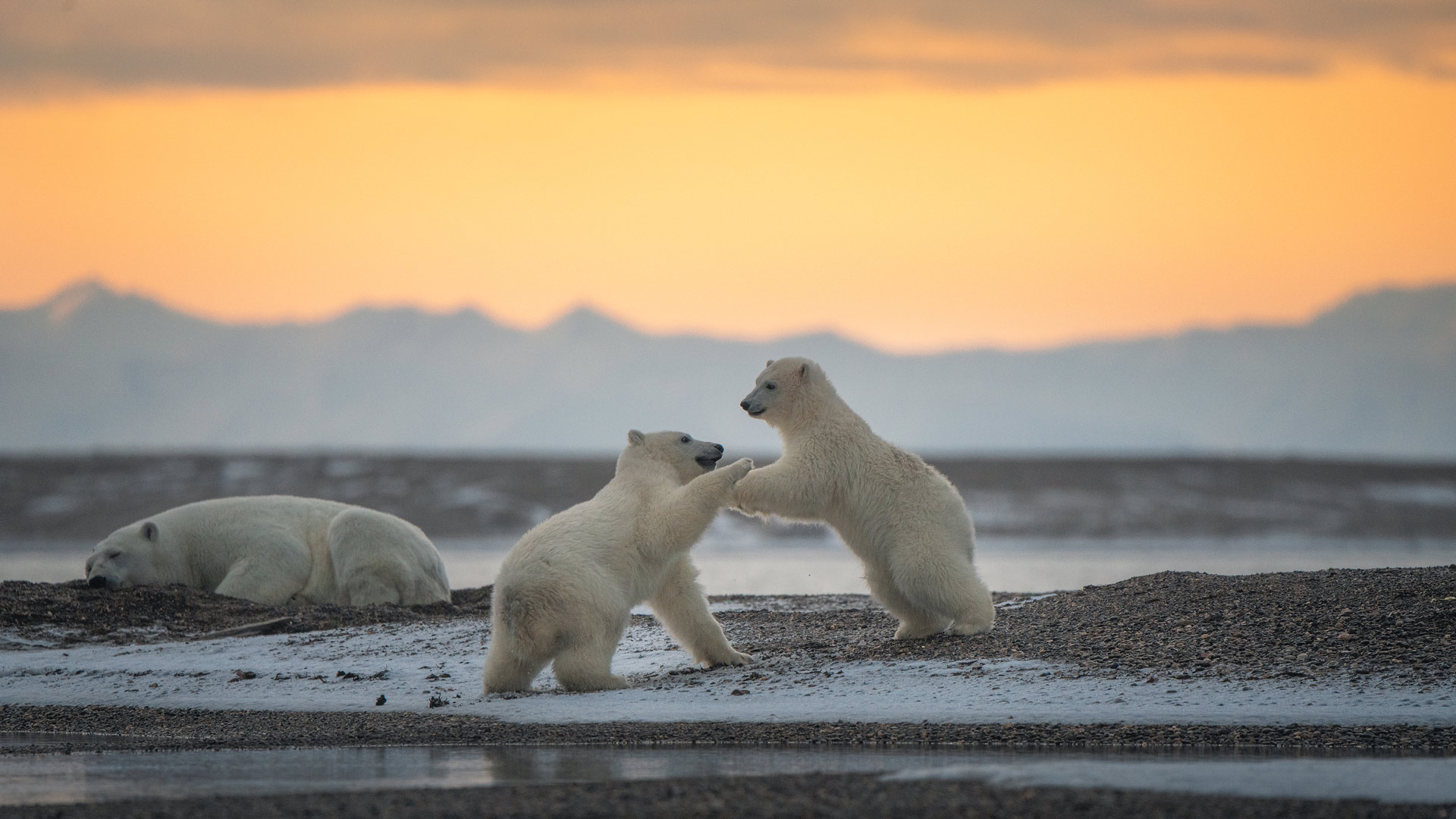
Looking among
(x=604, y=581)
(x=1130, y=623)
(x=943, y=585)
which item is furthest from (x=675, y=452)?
(x=1130, y=623)

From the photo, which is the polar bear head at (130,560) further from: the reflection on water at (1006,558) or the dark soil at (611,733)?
the reflection on water at (1006,558)

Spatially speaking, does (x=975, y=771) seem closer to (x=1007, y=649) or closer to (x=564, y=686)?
(x=1007, y=649)

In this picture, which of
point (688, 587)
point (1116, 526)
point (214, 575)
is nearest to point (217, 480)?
point (1116, 526)

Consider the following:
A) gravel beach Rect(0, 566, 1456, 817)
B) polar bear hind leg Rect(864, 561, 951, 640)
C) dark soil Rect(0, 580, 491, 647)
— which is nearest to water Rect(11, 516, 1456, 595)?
dark soil Rect(0, 580, 491, 647)

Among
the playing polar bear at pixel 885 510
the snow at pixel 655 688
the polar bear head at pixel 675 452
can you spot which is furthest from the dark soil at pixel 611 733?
the polar bear head at pixel 675 452

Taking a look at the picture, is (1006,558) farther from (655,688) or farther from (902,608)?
(655,688)

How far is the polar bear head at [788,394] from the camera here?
40.3ft

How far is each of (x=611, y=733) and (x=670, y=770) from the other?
1.46m

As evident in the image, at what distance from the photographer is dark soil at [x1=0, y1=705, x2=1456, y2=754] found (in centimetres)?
902

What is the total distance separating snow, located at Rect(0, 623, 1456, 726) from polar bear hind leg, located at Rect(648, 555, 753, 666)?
8.9 inches

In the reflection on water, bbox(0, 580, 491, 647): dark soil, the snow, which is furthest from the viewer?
the reflection on water

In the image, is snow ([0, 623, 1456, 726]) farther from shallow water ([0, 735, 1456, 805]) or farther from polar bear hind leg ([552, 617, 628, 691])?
shallow water ([0, 735, 1456, 805])

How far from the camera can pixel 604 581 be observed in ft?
35.7

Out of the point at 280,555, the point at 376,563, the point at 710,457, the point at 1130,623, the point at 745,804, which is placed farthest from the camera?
the point at 280,555
